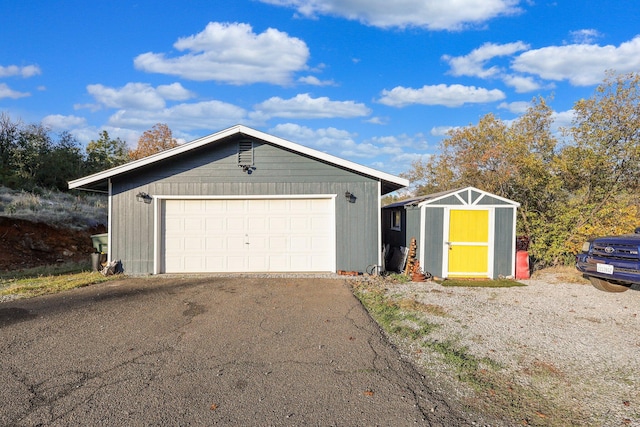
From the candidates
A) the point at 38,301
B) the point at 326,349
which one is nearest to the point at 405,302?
the point at 326,349

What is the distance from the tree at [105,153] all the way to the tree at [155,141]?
118 cm

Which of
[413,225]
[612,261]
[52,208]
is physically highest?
[52,208]

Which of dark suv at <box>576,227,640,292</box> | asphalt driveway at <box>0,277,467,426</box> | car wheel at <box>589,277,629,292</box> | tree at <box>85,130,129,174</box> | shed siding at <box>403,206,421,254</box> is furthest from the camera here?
tree at <box>85,130,129,174</box>

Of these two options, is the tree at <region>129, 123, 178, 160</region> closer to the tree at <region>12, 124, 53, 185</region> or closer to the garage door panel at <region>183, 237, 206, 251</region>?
the tree at <region>12, 124, 53, 185</region>

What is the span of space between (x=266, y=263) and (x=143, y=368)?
604cm

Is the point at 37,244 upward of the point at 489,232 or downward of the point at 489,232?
downward

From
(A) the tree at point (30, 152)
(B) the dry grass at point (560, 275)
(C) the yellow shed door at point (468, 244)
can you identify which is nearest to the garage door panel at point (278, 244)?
(C) the yellow shed door at point (468, 244)

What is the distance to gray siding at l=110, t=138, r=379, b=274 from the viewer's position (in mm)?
9852

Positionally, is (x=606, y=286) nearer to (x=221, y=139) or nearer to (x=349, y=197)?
(x=349, y=197)

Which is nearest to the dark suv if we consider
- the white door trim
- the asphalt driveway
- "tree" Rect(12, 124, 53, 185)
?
the white door trim

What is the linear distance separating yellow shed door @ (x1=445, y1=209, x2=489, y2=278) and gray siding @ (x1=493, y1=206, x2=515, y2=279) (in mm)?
230

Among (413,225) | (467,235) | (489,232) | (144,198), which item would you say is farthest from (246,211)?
(489,232)

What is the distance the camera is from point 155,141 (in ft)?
110

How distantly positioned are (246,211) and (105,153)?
79.3ft
